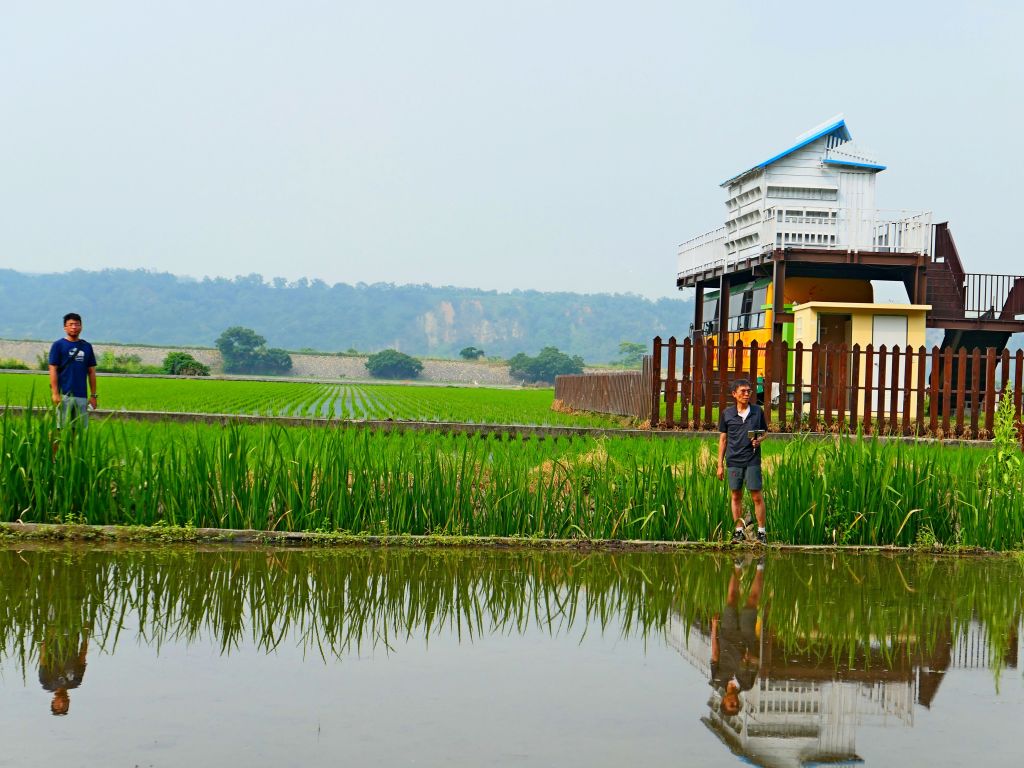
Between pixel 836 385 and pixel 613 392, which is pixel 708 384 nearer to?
pixel 836 385

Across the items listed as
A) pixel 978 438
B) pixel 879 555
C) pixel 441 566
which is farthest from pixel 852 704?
pixel 978 438

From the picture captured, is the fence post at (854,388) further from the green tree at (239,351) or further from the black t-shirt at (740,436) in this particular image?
the green tree at (239,351)

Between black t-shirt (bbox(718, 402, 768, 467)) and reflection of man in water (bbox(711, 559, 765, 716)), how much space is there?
1.90 meters

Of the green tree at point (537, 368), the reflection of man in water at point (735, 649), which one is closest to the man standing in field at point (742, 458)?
the reflection of man in water at point (735, 649)

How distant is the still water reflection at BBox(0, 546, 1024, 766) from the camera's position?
4.44 m

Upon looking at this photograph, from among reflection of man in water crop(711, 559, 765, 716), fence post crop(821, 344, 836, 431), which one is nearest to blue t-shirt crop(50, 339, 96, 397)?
reflection of man in water crop(711, 559, 765, 716)

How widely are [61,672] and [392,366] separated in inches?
6230

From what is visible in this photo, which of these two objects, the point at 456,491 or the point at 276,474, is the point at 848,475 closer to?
the point at 456,491

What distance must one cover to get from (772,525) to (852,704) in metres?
4.84

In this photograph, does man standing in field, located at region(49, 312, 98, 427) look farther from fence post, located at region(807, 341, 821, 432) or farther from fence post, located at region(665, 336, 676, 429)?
fence post, located at region(807, 341, 821, 432)

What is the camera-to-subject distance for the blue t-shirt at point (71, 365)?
12039 millimetres

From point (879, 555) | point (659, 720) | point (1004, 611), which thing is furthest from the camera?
point (879, 555)

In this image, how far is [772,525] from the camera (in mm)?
Result: 9891

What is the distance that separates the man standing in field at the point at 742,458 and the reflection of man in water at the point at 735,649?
73.2 inches
